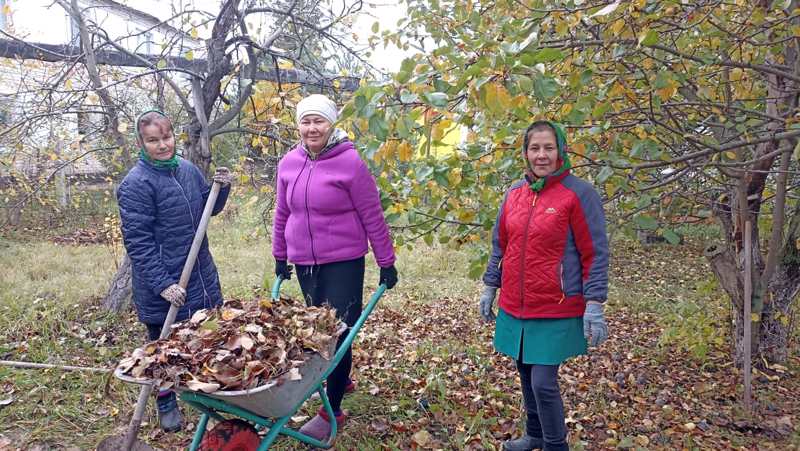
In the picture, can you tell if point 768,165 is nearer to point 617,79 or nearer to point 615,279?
point 617,79

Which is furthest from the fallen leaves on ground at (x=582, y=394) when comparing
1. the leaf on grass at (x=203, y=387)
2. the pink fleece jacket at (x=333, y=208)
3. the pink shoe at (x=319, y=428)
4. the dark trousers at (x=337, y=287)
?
the leaf on grass at (x=203, y=387)

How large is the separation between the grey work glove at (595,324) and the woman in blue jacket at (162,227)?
79.5 inches

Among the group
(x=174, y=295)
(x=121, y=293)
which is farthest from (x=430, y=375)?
(x=121, y=293)

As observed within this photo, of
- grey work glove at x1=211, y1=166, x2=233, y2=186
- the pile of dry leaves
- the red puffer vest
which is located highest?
grey work glove at x1=211, y1=166, x2=233, y2=186

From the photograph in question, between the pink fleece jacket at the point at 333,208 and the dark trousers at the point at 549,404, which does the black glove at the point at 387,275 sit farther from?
the dark trousers at the point at 549,404

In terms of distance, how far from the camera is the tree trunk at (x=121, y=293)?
506 centimetres

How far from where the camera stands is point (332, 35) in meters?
5.09

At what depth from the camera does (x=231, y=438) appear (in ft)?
7.16

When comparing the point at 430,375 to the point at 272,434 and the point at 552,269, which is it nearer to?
the point at 552,269

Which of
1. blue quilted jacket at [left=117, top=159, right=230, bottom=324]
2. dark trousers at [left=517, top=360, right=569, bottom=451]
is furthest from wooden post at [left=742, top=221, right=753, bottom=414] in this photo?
blue quilted jacket at [left=117, top=159, right=230, bottom=324]

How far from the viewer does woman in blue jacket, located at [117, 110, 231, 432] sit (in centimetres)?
292

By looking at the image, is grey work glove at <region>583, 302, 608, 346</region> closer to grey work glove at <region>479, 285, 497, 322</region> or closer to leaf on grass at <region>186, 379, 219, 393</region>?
grey work glove at <region>479, 285, 497, 322</region>

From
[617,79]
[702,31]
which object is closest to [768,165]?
[702,31]

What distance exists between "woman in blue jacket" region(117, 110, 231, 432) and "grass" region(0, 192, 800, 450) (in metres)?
0.50
